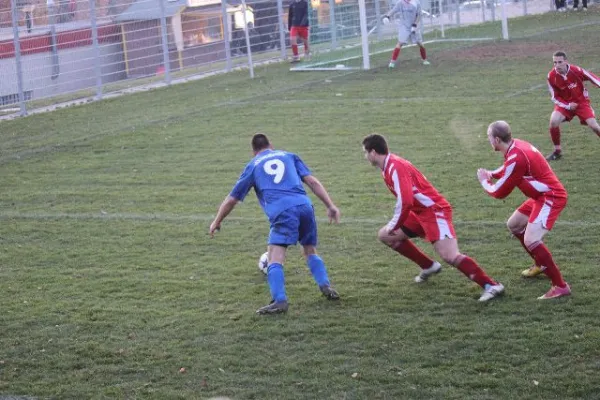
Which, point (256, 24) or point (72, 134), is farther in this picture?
point (256, 24)

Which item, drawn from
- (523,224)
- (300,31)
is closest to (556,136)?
(523,224)

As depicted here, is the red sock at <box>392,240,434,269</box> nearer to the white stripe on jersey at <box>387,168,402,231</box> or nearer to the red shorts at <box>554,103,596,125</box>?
the white stripe on jersey at <box>387,168,402,231</box>

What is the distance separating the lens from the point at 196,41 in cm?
2880

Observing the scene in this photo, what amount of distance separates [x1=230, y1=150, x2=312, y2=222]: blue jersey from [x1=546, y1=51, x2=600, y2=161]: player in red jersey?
6031mm

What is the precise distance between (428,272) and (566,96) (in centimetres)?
578

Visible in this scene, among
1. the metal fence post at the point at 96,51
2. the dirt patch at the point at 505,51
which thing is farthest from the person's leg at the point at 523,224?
the metal fence post at the point at 96,51

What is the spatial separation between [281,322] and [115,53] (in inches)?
747

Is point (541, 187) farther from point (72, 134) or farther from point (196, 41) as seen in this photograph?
point (196, 41)

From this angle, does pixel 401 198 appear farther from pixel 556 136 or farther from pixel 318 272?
pixel 556 136

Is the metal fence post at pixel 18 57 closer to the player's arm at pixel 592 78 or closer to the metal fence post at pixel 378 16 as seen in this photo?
the player's arm at pixel 592 78

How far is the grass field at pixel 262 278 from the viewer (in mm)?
7039

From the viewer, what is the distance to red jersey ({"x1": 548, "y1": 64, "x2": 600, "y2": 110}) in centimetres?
1356

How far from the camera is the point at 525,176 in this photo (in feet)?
27.7

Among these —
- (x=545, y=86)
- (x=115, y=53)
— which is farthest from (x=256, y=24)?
(x=545, y=86)
